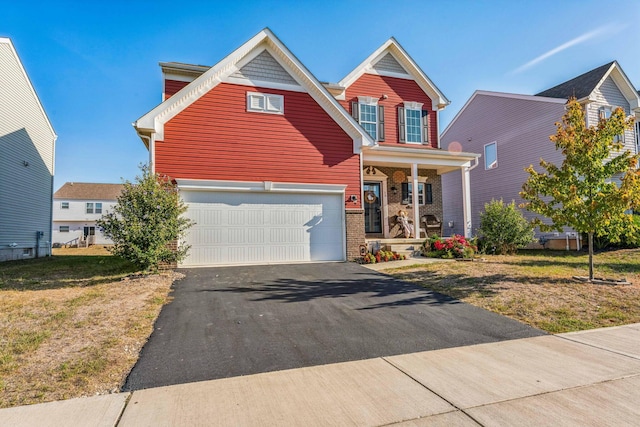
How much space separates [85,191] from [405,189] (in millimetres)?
40229

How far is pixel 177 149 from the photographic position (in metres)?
10.8

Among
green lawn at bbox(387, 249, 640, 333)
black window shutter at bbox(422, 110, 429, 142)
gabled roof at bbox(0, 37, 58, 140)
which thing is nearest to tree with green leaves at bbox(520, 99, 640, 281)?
green lawn at bbox(387, 249, 640, 333)

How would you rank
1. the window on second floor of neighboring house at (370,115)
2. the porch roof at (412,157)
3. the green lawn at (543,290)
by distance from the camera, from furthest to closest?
1. the window on second floor of neighboring house at (370,115)
2. the porch roof at (412,157)
3. the green lawn at (543,290)

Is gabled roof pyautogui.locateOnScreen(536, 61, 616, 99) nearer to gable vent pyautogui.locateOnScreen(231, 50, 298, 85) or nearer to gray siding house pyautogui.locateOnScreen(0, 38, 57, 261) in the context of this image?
gable vent pyautogui.locateOnScreen(231, 50, 298, 85)

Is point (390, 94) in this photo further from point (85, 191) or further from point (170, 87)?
point (85, 191)

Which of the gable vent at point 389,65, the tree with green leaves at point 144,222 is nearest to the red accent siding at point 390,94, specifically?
the gable vent at point 389,65

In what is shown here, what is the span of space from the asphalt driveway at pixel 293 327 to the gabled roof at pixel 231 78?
16.7ft

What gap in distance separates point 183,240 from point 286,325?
6.29 metres

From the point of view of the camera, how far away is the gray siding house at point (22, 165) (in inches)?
591

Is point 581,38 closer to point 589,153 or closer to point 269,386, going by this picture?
point 589,153

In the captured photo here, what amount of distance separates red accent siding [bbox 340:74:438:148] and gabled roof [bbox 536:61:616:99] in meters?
7.34

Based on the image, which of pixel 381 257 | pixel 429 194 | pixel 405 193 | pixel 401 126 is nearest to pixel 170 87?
pixel 401 126

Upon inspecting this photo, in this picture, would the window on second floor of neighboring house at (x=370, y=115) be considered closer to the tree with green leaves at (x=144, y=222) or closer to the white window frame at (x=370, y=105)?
the white window frame at (x=370, y=105)

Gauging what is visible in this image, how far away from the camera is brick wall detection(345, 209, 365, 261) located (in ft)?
39.7
